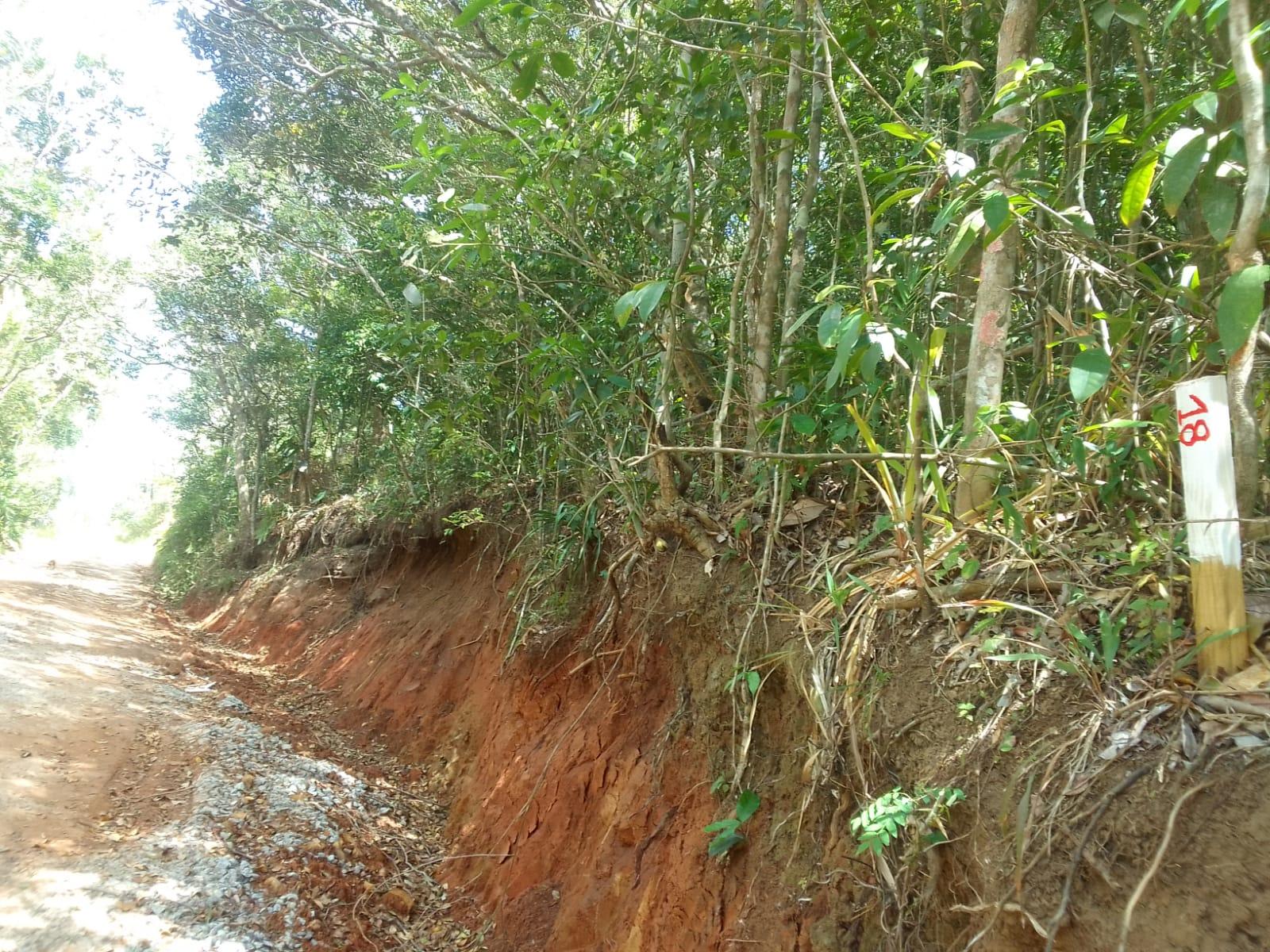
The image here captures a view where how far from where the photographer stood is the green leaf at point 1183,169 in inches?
68.8

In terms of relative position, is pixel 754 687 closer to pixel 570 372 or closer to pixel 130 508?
pixel 570 372

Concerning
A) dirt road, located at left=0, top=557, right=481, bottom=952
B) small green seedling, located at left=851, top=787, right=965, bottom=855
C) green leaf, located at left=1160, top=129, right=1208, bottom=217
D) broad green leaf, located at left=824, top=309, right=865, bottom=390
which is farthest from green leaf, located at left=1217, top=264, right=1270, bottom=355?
dirt road, located at left=0, top=557, right=481, bottom=952

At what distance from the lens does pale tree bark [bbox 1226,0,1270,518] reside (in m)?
1.72

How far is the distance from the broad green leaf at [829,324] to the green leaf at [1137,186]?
2.61 feet

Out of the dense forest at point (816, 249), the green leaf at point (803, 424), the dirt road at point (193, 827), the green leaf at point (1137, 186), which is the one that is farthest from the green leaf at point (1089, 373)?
the dirt road at point (193, 827)

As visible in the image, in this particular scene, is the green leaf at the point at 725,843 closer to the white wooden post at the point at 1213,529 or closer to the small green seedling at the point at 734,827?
the small green seedling at the point at 734,827

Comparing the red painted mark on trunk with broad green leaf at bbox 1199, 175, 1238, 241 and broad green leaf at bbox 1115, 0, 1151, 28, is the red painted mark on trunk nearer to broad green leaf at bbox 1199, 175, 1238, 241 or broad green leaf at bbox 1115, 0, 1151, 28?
broad green leaf at bbox 1199, 175, 1238, 241

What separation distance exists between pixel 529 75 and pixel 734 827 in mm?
3505

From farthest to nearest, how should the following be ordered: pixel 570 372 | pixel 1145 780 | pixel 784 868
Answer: pixel 570 372, pixel 784 868, pixel 1145 780

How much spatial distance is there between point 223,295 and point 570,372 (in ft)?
46.4

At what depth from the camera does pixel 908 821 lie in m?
2.40

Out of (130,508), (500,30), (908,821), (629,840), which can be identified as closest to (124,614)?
(500,30)

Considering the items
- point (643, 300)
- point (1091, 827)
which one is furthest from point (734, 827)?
point (643, 300)

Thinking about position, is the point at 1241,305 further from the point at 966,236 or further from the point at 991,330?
the point at 991,330
